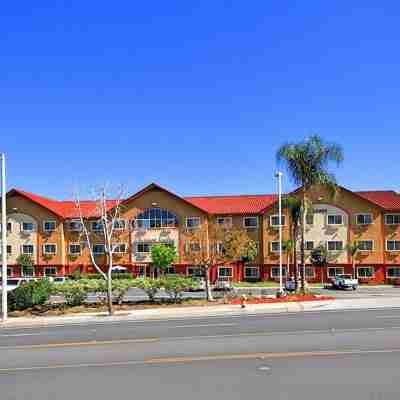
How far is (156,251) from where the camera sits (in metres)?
57.9

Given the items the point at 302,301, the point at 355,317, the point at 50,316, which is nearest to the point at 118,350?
the point at 355,317

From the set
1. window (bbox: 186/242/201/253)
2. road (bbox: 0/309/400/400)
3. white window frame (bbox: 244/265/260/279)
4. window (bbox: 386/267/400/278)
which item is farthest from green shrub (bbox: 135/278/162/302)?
window (bbox: 386/267/400/278)

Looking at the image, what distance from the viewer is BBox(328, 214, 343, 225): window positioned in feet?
196

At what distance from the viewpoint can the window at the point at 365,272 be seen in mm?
58594

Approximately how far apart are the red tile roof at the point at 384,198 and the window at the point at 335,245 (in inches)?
219

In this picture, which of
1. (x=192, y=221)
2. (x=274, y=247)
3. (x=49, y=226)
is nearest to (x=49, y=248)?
(x=49, y=226)

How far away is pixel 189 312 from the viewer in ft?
87.5

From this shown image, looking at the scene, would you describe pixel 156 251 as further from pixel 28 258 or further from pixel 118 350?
pixel 118 350

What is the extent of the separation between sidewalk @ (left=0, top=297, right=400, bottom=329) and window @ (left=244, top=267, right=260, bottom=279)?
30.6 m

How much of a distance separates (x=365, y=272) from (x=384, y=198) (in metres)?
8.61

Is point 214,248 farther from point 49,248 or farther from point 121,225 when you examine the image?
point 49,248

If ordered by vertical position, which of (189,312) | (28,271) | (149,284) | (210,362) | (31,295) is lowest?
(28,271)

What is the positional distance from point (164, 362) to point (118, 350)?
251 centimetres

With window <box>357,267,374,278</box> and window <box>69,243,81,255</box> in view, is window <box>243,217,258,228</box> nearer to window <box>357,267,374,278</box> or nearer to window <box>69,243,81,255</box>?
window <box>357,267,374,278</box>
